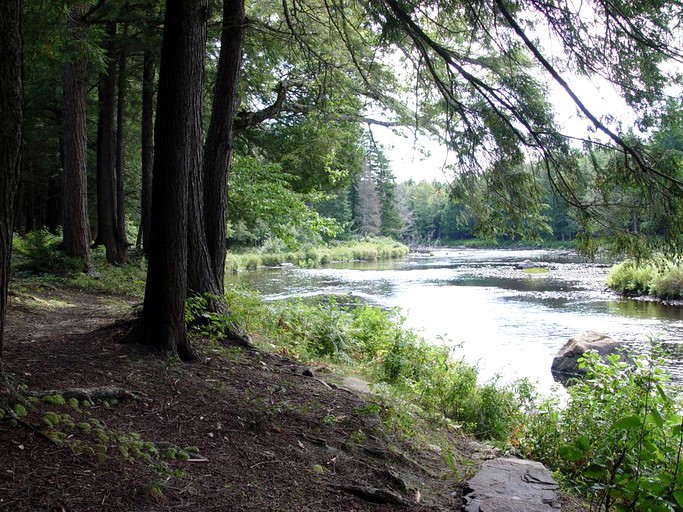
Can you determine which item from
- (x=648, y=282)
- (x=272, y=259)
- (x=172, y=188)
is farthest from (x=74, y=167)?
(x=272, y=259)

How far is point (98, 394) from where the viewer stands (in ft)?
12.9

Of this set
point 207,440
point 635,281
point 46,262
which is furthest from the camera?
point 635,281

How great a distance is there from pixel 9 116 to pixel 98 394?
1.91 m

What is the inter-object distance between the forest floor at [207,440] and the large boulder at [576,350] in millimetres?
5423

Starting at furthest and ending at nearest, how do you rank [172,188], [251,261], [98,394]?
[251,261] < [172,188] < [98,394]

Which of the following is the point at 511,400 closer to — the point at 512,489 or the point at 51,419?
the point at 512,489

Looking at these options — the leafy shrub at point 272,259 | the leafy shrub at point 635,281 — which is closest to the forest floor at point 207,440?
the leafy shrub at point 635,281

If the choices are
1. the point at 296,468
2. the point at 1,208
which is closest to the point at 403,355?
the point at 296,468

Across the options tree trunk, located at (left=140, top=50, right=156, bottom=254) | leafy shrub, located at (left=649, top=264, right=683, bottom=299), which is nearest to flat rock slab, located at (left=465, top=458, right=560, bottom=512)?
tree trunk, located at (left=140, top=50, right=156, bottom=254)

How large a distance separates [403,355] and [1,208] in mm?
5922

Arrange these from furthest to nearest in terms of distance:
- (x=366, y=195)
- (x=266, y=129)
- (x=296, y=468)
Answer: (x=366, y=195)
(x=266, y=129)
(x=296, y=468)

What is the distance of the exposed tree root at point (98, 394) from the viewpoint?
374 cm

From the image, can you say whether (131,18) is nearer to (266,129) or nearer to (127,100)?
(266,129)

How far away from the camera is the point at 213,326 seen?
5.87 metres
